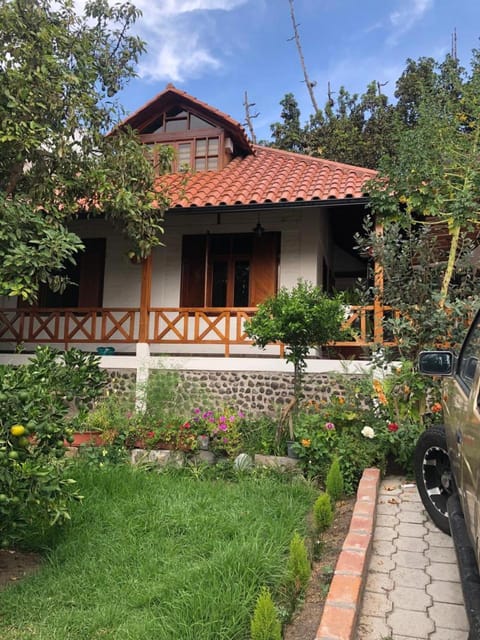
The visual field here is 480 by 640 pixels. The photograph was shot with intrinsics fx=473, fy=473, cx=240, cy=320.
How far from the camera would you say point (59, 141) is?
588 cm

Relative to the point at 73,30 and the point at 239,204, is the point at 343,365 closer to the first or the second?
the point at 239,204

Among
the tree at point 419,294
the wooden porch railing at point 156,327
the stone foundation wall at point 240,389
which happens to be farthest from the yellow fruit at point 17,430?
the wooden porch railing at point 156,327

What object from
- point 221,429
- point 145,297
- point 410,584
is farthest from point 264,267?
point 410,584

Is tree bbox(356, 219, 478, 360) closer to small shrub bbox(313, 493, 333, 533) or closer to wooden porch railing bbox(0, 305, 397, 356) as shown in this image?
wooden porch railing bbox(0, 305, 397, 356)

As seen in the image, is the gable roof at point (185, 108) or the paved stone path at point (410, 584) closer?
the paved stone path at point (410, 584)

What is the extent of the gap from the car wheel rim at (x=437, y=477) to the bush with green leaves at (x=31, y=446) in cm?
281

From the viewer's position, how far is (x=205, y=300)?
30.2ft

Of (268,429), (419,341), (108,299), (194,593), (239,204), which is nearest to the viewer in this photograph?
(194,593)

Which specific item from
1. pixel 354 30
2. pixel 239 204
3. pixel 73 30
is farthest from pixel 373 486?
pixel 354 30

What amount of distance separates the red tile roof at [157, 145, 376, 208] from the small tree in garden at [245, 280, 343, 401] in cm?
241

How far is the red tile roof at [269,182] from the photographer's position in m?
8.25

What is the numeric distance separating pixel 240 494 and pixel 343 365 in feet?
10.5

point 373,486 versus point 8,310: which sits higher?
point 8,310

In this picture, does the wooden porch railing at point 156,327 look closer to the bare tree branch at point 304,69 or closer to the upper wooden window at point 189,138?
the upper wooden window at point 189,138
